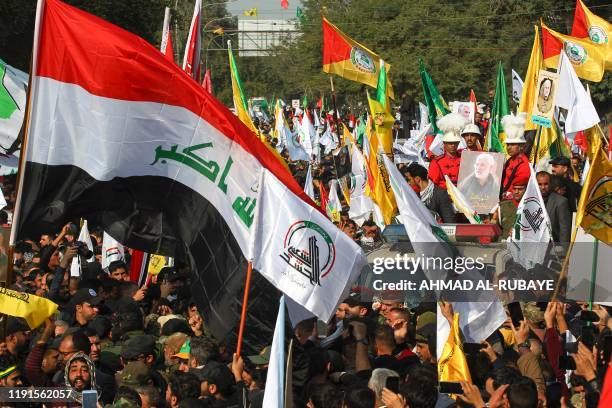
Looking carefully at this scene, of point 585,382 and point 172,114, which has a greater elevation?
point 172,114

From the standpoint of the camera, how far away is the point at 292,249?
782 centimetres

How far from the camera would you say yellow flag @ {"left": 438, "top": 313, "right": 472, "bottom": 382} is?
300 inches

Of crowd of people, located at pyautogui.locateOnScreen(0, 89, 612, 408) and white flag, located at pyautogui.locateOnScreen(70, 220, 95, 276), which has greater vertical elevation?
crowd of people, located at pyautogui.locateOnScreen(0, 89, 612, 408)

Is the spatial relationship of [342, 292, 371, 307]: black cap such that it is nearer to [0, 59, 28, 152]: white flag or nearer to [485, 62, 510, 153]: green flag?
[0, 59, 28, 152]: white flag

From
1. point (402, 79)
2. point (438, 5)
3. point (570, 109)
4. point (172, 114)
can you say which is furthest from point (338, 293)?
point (438, 5)

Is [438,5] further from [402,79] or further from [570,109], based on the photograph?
[570,109]

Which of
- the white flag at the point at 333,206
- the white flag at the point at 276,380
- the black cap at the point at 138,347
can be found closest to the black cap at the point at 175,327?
the black cap at the point at 138,347

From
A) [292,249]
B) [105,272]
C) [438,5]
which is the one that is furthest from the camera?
[438,5]

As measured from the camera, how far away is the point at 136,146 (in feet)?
26.9

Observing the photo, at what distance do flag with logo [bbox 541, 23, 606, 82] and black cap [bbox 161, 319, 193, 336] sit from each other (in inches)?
391

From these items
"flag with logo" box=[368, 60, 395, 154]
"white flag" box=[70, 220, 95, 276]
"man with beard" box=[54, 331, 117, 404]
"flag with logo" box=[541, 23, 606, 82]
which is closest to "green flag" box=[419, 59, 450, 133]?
"flag with logo" box=[368, 60, 395, 154]

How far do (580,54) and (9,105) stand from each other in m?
8.50

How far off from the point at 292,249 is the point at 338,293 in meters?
0.38

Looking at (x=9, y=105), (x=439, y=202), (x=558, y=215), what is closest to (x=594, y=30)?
(x=439, y=202)
